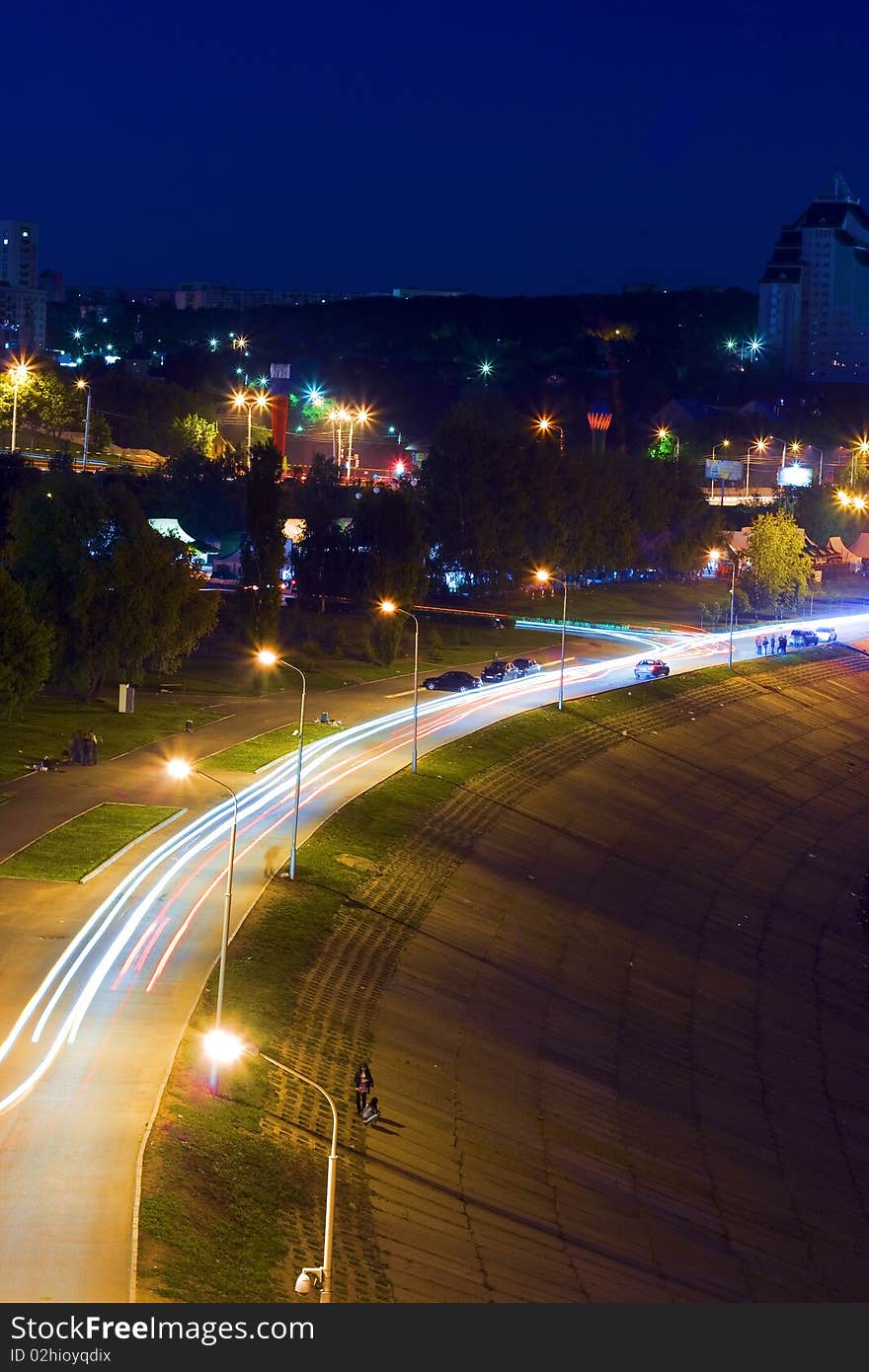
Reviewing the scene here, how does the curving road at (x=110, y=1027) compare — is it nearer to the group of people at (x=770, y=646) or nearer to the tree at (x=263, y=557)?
the tree at (x=263, y=557)

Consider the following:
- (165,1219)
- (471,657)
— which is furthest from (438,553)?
(165,1219)

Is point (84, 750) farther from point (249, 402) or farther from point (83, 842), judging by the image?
point (249, 402)

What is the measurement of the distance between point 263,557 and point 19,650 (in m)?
18.2

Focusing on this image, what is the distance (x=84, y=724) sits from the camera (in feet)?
180

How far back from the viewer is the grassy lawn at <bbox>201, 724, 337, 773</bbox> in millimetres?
50500

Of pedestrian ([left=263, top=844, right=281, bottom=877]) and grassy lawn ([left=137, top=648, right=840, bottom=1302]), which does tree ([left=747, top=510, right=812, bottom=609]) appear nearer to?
pedestrian ([left=263, top=844, right=281, bottom=877])

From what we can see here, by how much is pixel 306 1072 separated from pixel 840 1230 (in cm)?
956

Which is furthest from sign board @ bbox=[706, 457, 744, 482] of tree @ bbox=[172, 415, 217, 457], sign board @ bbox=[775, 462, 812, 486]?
tree @ bbox=[172, 415, 217, 457]

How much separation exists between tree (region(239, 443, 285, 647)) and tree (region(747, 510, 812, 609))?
44.8 m

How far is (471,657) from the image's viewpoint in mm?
78375

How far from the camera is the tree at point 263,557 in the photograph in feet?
221

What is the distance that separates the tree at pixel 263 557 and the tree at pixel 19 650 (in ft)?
54.9

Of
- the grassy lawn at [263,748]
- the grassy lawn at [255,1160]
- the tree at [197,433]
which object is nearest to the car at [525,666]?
the grassy lawn at [263,748]

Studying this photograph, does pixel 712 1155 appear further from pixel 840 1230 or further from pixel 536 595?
pixel 536 595
